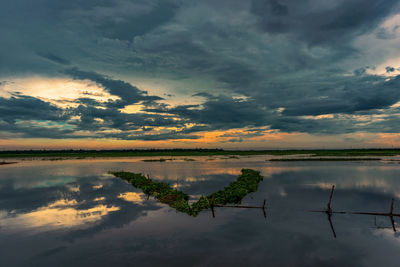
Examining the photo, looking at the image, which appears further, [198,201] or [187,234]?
[198,201]

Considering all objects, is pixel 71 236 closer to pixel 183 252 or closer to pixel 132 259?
pixel 132 259

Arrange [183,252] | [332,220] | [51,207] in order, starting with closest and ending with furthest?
[183,252]
[332,220]
[51,207]

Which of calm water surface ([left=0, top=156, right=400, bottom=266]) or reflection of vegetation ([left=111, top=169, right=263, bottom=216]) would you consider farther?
reflection of vegetation ([left=111, top=169, right=263, bottom=216])

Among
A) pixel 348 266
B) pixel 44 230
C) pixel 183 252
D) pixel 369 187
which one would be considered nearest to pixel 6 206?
pixel 44 230

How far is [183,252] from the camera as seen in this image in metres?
15.0

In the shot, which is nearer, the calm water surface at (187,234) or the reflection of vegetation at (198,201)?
the calm water surface at (187,234)

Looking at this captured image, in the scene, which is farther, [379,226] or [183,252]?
[379,226]

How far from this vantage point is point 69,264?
45.1ft

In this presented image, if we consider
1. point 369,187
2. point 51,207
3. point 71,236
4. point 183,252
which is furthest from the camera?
point 369,187

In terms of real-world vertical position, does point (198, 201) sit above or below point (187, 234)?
above

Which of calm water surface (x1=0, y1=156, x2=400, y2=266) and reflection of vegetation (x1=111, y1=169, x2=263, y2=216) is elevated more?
reflection of vegetation (x1=111, y1=169, x2=263, y2=216)

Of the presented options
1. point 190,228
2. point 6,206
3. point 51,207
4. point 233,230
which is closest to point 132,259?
point 190,228

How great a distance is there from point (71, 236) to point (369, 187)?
41.1 metres

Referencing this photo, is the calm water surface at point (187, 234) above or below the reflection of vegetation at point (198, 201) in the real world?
below
